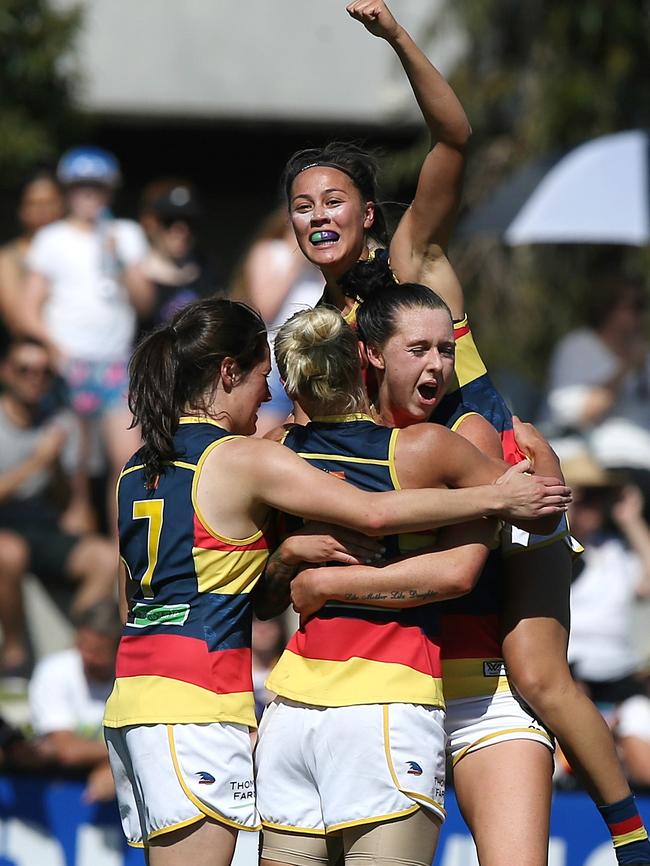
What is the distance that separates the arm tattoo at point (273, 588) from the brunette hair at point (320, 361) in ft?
1.24

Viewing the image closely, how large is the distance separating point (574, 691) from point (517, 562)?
1.12 feet

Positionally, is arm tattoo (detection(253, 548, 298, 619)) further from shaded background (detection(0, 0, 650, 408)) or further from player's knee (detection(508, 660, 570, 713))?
shaded background (detection(0, 0, 650, 408))

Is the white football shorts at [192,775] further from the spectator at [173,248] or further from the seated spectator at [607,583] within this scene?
the spectator at [173,248]

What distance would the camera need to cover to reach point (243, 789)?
3.35m

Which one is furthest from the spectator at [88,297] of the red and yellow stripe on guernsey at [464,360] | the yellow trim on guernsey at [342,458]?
the yellow trim on guernsey at [342,458]

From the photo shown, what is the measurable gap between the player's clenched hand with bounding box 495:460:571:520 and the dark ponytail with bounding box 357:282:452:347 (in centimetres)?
43

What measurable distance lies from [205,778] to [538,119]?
24.5 ft

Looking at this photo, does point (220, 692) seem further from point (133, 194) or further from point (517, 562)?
point (133, 194)

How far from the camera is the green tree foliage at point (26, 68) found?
894 cm

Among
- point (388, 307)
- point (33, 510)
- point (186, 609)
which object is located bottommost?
point (33, 510)

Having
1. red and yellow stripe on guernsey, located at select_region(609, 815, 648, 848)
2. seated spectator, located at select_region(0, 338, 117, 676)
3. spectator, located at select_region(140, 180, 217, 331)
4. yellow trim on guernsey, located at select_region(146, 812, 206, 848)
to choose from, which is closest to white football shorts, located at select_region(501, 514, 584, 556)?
red and yellow stripe on guernsey, located at select_region(609, 815, 648, 848)

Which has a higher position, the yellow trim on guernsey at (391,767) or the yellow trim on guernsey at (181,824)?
the yellow trim on guernsey at (391,767)

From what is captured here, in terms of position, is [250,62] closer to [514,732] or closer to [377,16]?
[377,16]

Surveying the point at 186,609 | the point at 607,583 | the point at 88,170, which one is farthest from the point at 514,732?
the point at 88,170
